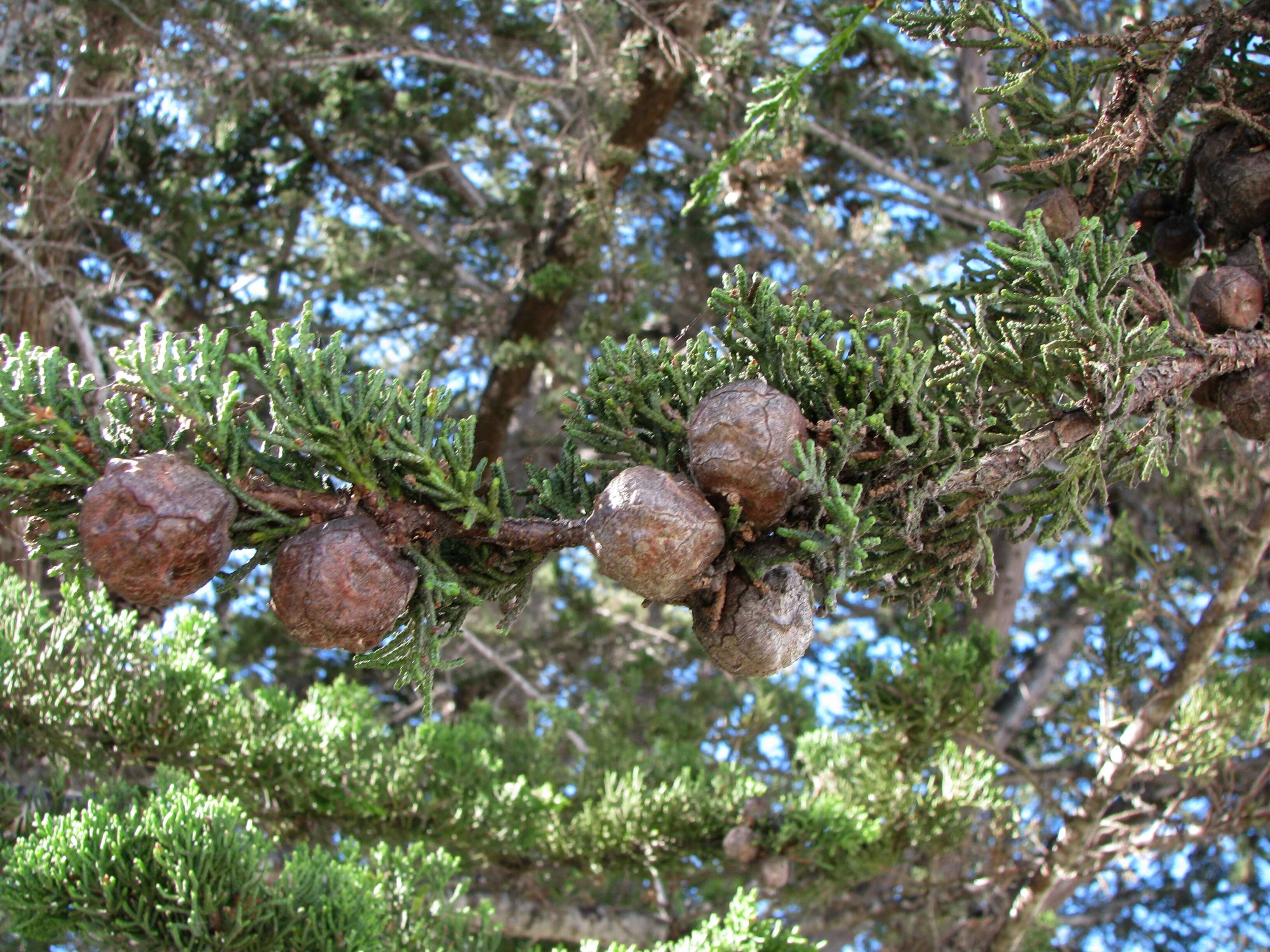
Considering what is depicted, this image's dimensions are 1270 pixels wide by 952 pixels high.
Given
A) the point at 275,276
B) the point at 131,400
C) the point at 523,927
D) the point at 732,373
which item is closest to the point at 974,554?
the point at 732,373

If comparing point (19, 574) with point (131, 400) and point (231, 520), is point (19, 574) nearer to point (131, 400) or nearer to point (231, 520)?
point (131, 400)

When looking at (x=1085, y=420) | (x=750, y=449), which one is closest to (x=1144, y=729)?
(x=1085, y=420)

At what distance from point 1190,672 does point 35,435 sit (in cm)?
374

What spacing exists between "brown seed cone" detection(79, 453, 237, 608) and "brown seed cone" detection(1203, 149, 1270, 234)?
197 cm

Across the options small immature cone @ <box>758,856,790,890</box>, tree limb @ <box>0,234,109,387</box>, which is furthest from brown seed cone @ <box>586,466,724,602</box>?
tree limb @ <box>0,234,109,387</box>

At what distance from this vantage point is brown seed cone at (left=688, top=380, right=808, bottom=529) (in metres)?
1.46

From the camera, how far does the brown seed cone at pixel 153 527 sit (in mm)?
1322

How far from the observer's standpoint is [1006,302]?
178cm

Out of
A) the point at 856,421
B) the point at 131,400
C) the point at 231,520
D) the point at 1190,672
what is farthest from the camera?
the point at 1190,672

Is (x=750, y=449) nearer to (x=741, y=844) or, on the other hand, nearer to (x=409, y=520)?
(x=409, y=520)

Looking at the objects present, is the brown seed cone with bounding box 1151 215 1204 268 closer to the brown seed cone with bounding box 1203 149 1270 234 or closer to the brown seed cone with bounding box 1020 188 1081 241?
the brown seed cone with bounding box 1203 149 1270 234

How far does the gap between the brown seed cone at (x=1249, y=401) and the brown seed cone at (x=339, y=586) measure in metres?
1.59

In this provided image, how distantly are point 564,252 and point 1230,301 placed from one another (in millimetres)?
4365

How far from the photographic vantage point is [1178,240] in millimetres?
2074
